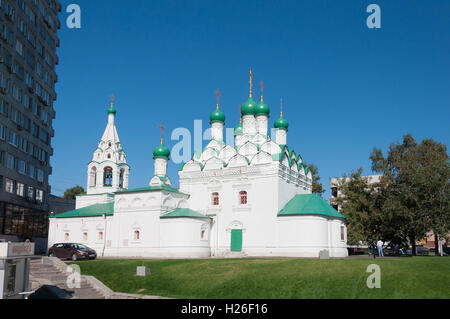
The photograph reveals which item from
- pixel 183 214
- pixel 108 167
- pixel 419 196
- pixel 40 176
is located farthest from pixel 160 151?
pixel 419 196

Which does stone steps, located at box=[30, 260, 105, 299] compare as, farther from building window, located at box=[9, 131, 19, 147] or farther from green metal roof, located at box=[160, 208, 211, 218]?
building window, located at box=[9, 131, 19, 147]

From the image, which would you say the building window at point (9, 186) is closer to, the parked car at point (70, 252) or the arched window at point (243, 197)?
the parked car at point (70, 252)

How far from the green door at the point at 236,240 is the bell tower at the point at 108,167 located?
1333 cm

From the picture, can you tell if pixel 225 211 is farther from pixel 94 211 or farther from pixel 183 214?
pixel 94 211

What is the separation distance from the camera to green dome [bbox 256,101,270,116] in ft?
120

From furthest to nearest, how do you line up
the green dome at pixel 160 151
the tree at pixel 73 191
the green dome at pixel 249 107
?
the tree at pixel 73 191, the green dome at pixel 160 151, the green dome at pixel 249 107

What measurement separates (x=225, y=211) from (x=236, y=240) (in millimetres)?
2361

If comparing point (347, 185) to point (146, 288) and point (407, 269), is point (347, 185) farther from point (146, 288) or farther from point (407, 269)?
point (146, 288)

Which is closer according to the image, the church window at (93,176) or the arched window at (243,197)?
the arched window at (243,197)

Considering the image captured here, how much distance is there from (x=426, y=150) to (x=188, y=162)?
19611 millimetres

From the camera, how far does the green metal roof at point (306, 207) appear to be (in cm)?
3090

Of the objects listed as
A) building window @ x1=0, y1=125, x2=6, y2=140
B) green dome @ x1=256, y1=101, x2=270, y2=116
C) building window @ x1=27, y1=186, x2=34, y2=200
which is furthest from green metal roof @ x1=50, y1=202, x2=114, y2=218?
green dome @ x1=256, y1=101, x2=270, y2=116

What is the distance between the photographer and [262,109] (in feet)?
120

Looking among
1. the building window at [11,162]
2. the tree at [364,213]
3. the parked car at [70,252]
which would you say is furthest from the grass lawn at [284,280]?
the building window at [11,162]
